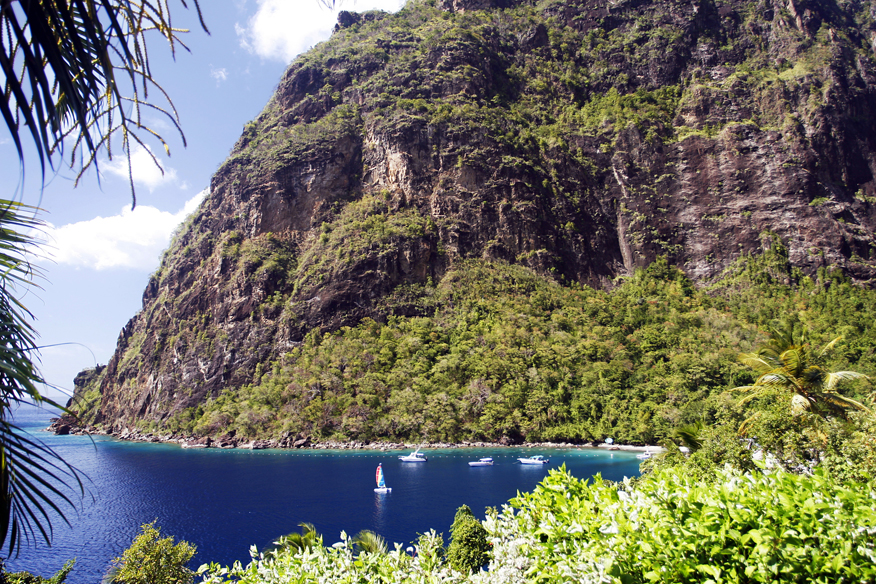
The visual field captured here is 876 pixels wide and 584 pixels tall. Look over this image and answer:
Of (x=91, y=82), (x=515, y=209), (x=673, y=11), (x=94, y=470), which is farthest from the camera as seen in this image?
(x=673, y=11)

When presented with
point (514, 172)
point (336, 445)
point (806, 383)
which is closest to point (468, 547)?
point (806, 383)

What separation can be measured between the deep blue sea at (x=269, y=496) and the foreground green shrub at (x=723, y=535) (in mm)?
23687

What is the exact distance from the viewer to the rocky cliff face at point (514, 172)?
3433 inches

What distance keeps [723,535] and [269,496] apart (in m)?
42.2

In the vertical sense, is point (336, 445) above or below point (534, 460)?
above

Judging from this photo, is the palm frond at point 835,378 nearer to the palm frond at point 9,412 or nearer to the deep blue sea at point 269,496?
the deep blue sea at point 269,496

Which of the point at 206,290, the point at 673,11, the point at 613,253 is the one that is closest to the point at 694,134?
the point at 613,253

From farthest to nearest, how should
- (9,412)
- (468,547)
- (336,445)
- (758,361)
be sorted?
(336,445)
(758,361)
(468,547)
(9,412)

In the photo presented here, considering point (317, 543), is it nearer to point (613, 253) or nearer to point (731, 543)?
point (731, 543)

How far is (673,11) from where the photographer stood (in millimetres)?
115125

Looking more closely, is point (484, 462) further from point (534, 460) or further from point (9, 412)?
point (9, 412)

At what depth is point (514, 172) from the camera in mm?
97875

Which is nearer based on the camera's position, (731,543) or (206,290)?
(731,543)

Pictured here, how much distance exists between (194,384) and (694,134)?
106015mm
